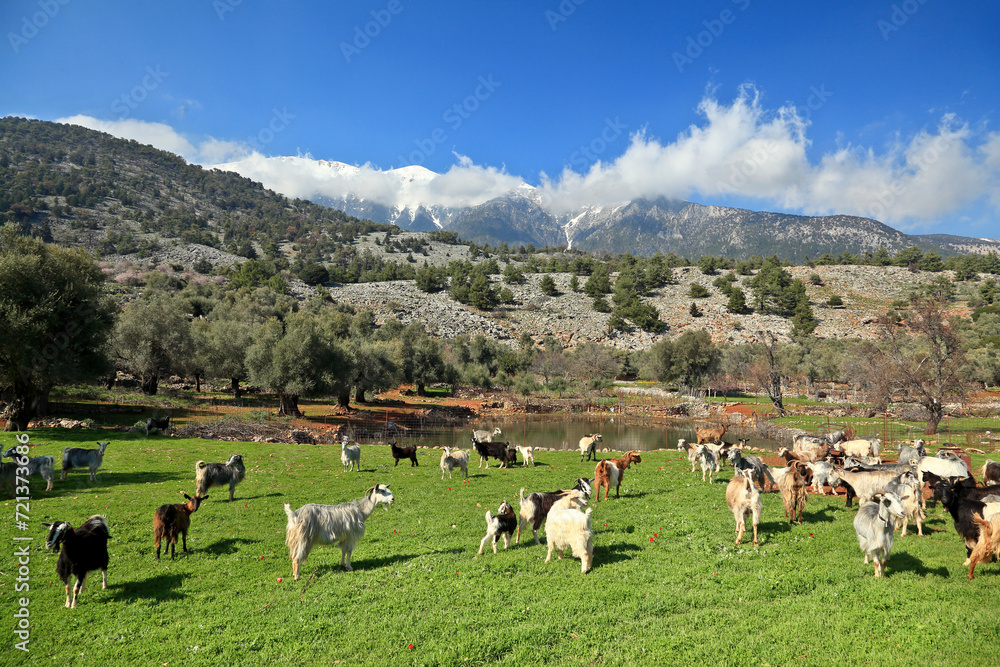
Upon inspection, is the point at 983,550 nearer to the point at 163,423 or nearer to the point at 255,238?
the point at 163,423

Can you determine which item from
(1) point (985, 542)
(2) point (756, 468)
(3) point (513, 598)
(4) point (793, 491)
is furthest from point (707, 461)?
(3) point (513, 598)

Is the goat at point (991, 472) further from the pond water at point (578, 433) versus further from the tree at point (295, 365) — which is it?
the tree at point (295, 365)

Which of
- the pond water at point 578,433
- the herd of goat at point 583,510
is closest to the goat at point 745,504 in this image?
the herd of goat at point 583,510

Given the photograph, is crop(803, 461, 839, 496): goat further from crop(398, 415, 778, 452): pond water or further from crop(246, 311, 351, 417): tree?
crop(246, 311, 351, 417): tree

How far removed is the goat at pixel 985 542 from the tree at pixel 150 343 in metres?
50.4

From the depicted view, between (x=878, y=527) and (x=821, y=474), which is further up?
(x=878, y=527)

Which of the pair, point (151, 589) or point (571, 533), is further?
point (571, 533)

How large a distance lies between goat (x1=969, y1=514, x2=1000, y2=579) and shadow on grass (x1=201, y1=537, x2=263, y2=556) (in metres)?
14.3

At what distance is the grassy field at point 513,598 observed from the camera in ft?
20.3

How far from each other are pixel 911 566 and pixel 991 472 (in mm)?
9081

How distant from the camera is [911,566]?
8547 mm

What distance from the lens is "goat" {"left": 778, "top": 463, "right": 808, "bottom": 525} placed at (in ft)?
37.6

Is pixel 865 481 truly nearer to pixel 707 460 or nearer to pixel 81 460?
pixel 707 460

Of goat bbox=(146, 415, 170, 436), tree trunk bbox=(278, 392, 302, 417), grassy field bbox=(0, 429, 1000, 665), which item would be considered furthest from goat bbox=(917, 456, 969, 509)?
tree trunk bbox=(278, 392, 302, 417)
